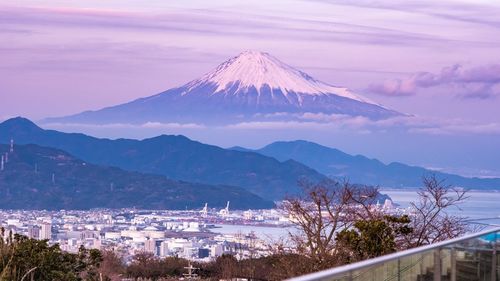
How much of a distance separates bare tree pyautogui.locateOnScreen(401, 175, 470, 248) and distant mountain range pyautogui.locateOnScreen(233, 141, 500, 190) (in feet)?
256

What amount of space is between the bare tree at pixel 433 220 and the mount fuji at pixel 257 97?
145m

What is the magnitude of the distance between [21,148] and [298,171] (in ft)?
109

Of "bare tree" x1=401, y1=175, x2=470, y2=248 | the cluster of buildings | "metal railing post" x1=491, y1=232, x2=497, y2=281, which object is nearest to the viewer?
"metal railing post" x1=491, y1=232, x2=497, y2=281

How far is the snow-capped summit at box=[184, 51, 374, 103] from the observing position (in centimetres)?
17185

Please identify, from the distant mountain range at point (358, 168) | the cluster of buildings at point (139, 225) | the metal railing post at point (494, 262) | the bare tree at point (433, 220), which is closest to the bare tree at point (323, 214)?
the bare tree at point (433, 220)

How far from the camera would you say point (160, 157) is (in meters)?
158

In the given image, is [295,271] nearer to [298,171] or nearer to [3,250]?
[3,250]

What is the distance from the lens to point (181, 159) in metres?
155

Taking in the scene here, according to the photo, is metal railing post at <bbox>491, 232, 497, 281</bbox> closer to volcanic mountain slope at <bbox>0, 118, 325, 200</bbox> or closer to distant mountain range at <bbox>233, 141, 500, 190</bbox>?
distant mountain range at <bbox>233, 141, 500, 190</bbox>

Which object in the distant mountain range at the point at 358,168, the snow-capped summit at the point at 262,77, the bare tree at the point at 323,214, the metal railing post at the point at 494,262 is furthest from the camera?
the snow-capped summit at the point at 262,77

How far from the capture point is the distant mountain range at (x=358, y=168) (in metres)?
109

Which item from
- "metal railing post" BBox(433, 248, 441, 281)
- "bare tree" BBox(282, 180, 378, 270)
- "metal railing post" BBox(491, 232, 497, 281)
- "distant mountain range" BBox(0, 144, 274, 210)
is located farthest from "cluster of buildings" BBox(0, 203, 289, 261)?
"metal railing post" BBox(433, 248, 441, 281)

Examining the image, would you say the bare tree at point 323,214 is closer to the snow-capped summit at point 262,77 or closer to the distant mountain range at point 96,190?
the distant mountain range at point 96,190

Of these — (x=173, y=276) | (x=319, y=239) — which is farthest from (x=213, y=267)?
(x=319, y=239)
